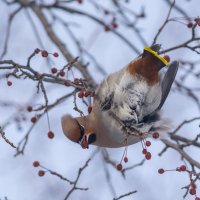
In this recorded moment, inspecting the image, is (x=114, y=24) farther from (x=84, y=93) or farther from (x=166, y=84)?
(x=84, y=93)

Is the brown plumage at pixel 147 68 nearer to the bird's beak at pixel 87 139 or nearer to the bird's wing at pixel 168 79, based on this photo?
the bird's wing at pixel 168 79

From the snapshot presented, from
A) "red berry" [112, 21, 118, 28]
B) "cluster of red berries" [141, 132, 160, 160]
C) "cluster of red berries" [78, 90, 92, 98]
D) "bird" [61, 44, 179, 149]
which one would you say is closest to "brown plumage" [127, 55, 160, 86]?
"bird" [61, 44, 179, 149]

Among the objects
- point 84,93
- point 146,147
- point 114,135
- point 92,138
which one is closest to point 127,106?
point 114,135

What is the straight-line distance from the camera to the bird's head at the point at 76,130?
3424mm

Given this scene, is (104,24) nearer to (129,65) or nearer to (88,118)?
(129,65)

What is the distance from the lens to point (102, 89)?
367 centimetres

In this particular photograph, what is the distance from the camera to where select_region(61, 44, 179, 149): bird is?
3.54 metres

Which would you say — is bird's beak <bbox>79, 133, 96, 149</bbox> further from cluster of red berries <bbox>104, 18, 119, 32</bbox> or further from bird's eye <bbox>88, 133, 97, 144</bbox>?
cluster of red berries <bbox>104, 18, 119, 32</bbox>

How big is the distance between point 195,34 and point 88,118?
87 centimetres

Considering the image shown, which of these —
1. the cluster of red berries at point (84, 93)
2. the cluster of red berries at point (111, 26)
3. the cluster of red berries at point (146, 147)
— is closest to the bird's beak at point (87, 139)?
the cluster of red berries at point (146, 147)

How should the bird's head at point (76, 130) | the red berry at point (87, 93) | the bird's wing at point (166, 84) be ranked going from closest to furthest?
the red berry at point (87, 93), the bird's head at point (76, 130), the bird's wing at point (166, 84)

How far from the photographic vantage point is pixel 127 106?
11.9 ft

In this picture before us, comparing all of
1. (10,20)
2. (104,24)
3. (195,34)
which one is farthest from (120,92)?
(10,20)

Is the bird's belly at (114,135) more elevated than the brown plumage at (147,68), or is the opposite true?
the brown plumage at (147,68)
